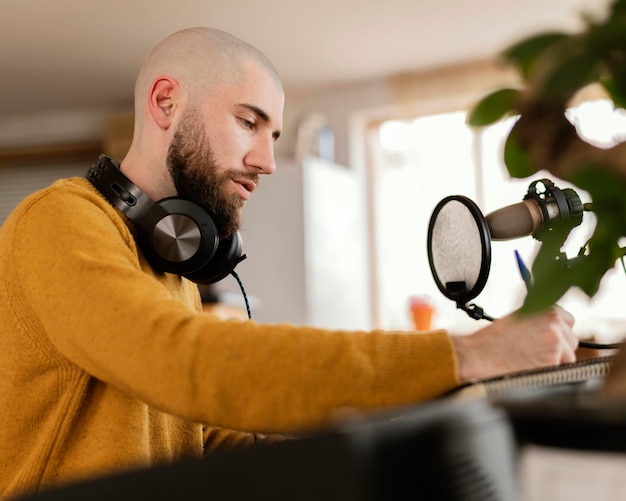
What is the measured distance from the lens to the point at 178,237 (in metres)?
1.14

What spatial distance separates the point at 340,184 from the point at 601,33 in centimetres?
467

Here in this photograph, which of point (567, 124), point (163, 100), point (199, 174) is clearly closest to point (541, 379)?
point (567, 124)

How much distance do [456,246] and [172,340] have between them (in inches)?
14.2

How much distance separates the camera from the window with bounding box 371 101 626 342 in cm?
484

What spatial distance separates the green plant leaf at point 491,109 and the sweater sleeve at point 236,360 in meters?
0.25

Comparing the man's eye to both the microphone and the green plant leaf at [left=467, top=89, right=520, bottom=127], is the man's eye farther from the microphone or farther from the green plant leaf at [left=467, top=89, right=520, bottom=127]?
the green plant leaf at [left=467, top=89, right=520, bottom=127]

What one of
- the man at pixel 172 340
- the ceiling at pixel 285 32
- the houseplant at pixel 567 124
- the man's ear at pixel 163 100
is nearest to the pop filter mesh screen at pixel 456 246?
the man at pixel 172 340

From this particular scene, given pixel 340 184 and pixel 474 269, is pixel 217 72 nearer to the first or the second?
pixel 474 269

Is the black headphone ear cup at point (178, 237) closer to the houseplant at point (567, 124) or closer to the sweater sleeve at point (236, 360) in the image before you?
the sweater sleeve at point (236, 360)

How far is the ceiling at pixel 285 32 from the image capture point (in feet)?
13.2

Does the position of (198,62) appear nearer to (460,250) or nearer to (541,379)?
(460,250)

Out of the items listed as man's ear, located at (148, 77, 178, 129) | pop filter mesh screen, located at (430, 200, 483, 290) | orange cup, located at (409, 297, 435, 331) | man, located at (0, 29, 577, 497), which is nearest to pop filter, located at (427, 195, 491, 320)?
pop filter mesh screen, located at (430, 200, 483, 290)

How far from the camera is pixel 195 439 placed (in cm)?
119

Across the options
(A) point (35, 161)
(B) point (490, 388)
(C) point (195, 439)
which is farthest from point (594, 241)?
(A) point (35, 161)
